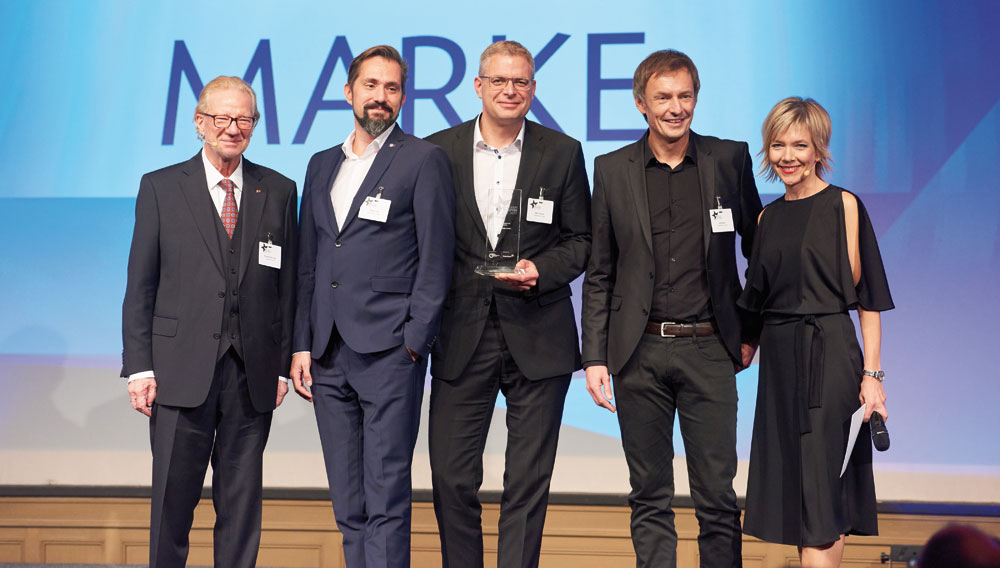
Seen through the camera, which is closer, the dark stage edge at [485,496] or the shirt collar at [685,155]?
the shirt collar at [685,155]

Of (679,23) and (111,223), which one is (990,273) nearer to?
(679,23)

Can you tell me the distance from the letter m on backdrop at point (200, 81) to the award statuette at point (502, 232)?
1.67 meters

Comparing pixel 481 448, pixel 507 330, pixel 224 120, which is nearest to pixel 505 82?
pixel 507 330

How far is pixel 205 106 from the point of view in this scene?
9.25 ft

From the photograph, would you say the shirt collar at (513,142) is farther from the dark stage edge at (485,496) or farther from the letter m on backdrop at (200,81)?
the dark stage edge at (485,496)

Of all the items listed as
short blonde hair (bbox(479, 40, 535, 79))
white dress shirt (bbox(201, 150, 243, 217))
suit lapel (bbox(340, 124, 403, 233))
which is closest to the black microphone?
short blonde hair (bbox(479, 40, 535, 79))

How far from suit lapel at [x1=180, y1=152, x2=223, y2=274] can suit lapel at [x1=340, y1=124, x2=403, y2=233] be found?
15.7 inches

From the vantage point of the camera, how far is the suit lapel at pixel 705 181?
9.04 feet

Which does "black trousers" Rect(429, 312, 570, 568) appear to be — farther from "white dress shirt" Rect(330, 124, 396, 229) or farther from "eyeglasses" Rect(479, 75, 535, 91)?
"eyeglasses" Rect(479, 75, 535, 91)

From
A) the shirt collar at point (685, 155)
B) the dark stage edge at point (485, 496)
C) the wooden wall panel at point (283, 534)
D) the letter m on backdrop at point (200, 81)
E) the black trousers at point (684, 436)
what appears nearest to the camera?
the black trousers at point (684, 436)

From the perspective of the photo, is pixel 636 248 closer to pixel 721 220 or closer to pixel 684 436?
pixel 721 220

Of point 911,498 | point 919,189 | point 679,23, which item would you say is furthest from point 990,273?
point 679,23

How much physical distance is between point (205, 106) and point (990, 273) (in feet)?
10.5

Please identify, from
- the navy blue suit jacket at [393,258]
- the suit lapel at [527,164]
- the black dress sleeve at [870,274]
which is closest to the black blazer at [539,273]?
the suit lapel at [527,164]
